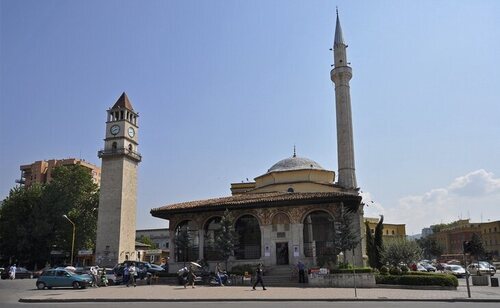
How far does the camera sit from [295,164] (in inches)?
1513

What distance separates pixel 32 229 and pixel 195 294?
36.6 m

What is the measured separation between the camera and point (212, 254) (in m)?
30.9

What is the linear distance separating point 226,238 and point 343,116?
1717 centimetres

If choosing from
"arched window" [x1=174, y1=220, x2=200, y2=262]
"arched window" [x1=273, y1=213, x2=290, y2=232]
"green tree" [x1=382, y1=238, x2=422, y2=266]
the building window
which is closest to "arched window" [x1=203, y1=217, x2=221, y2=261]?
"arched window" [x1=174, y1=220, x2=200, y2=262]

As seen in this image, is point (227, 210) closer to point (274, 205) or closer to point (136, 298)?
point (274, 205)

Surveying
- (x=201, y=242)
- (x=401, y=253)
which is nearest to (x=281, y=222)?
(x=201, y=242)

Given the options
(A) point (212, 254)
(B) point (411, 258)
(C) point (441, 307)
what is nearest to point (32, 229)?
(A) point (212, 254)

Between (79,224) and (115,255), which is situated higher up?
(79,224)

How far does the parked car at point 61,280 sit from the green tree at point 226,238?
8.07 m

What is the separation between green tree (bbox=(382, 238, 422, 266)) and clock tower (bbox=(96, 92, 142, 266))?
29.5 meters

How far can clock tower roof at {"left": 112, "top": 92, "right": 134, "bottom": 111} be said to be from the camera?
54234 mm

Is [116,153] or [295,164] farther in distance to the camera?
[116,153]

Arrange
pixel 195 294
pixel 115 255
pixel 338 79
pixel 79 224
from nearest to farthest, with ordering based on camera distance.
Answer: pixel 195 294 < pixel 338 79 < pixel 115 255 < pixel 79 224

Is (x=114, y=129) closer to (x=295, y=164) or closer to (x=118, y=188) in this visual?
(x=118, y=188)
